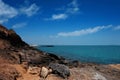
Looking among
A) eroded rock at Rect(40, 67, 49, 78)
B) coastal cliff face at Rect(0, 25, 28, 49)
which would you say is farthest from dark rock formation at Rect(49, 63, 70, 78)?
coastal cliff face at Rect(0, 25, 28, 49)

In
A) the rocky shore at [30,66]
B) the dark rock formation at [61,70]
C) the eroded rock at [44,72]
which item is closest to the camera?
the rocky shore at [30,66]

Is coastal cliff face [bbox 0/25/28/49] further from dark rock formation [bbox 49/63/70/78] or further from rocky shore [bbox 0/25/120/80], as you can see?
dark rock formation [bbox 49/63/70/78]

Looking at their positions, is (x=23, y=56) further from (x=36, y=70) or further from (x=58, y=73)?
(x=58, y=73)

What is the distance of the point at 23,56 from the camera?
1519 cm

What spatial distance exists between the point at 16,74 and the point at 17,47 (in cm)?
388

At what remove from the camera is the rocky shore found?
12.9 meters

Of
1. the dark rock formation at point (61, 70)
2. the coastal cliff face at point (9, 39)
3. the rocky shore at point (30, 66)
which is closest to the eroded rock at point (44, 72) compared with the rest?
the rocky shore at point (30, 66)

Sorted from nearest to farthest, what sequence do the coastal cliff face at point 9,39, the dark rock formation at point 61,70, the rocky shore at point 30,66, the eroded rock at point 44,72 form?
1. the rocky shore at point 30,66
2. the eroded rock at point 44,72
3. the dark rock formation at point 61,70
4. the coastal cliff face at point 9,39

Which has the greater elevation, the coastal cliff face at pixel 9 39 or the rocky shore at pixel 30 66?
the coastal cliff face at pixel 9 39

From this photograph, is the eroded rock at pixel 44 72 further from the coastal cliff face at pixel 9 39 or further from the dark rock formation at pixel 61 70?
the coastal cliff face at pixel 9 39

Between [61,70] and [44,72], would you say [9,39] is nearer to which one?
[44,72]

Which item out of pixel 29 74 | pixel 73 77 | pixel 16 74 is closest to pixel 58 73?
pixel 73 77

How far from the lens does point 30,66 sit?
14617 mm

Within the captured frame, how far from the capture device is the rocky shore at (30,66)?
12922mm
